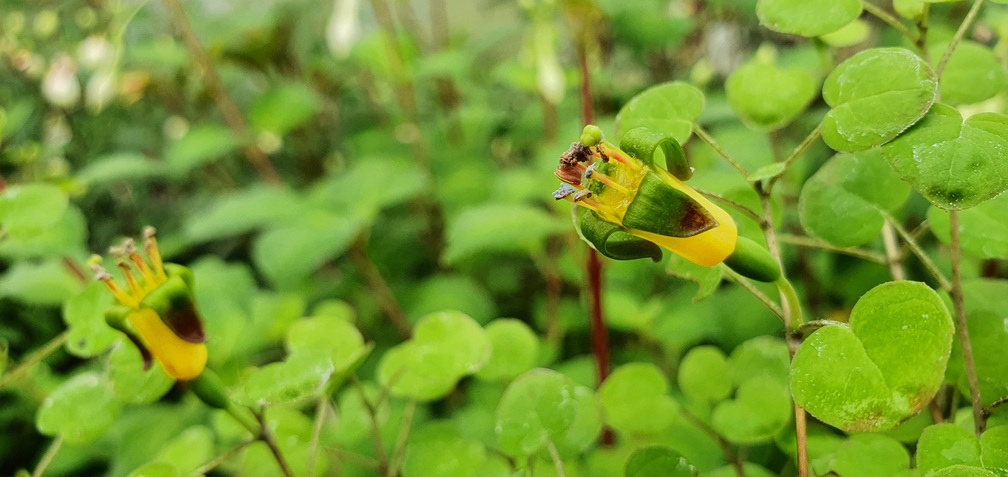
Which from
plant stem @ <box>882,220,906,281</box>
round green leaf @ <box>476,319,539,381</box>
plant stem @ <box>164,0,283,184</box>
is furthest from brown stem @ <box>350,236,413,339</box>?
plant stem @ <box>882,220,906,281</box>

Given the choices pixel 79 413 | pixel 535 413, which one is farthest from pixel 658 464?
pixel 79 413

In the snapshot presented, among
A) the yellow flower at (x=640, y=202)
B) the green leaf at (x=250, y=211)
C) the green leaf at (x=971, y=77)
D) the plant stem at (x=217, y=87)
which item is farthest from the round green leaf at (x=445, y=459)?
the plant stem at (x=217, y=87)

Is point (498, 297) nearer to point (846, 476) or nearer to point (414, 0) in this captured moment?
point (846, 476)

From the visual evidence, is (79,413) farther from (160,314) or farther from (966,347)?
(966,347)

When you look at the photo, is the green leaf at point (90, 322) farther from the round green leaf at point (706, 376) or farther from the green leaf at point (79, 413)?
the round green leaf at point (706, 376)

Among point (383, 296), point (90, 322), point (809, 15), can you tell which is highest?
point (809, 15)

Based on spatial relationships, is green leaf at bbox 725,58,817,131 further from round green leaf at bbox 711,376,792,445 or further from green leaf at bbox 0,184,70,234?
green leaf at bbox 0,184,70,234
